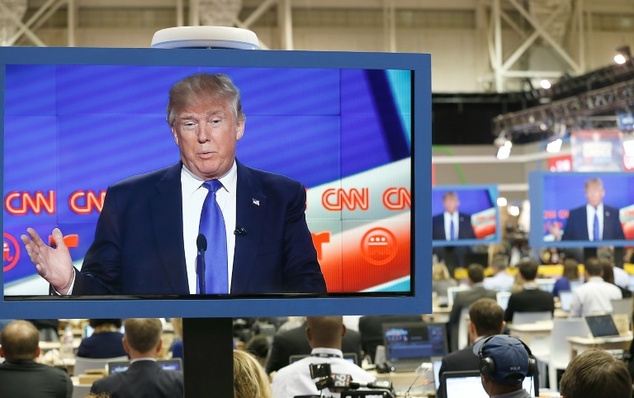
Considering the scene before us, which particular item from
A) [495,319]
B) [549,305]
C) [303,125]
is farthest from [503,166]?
[303,125]

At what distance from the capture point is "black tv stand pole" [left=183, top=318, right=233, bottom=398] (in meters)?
2.97

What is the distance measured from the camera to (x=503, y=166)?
87.0 feet

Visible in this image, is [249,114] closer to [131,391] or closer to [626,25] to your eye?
[131,391]

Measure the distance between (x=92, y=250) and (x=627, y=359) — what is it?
6544 millimetres

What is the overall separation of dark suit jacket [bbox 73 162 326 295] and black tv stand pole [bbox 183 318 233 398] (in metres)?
0.18

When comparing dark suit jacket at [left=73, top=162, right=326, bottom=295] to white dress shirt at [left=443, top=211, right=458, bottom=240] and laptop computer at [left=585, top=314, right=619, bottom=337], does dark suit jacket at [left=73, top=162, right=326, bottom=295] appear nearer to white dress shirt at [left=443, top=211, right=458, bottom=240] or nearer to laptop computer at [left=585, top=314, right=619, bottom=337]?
laptop computer at [left=585, top=314, right=619, bottom=337]

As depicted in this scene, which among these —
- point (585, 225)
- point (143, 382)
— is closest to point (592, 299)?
point (585, 225)

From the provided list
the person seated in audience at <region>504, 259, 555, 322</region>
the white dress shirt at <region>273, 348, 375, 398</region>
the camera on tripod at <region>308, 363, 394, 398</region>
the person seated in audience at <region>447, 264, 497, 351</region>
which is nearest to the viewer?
the camera on tripod at <region>308, 363, 394, 398</region>

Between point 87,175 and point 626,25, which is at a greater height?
point 626,25

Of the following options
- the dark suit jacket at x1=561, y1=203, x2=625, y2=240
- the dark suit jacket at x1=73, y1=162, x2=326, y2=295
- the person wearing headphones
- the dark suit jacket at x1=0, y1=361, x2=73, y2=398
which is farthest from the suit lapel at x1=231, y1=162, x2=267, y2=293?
the dark suit jacket at x1=561, y1=203, x2=625, y2=240

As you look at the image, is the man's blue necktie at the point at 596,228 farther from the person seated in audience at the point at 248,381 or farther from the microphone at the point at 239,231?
the microphone at the point at 239,231

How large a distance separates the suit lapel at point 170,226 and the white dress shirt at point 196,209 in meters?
0.01

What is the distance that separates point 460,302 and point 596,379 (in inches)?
306

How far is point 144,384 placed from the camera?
5.26 metres
